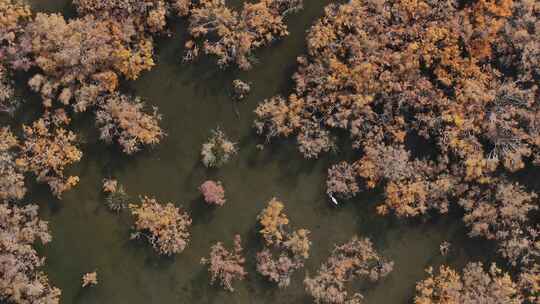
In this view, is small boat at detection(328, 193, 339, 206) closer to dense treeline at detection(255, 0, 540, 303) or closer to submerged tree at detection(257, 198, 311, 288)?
dense treeline at detection(255, 0, 540, 303)

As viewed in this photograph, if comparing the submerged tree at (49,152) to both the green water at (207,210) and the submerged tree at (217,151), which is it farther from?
the submerged tree at (217,151)

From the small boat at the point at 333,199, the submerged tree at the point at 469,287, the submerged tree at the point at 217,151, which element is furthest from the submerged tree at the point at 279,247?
the submerged tree at the point at 469,287

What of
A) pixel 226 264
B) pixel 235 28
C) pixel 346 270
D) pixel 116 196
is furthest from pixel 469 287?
pixel 116 196

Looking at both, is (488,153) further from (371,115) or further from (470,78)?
(371,115)

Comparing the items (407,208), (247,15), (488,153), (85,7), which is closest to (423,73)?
(488,153)

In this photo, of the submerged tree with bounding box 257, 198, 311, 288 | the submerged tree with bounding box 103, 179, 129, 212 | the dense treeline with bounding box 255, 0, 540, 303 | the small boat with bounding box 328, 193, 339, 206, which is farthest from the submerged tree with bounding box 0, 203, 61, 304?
the small boat with bounding box 328, 193, 339, 206

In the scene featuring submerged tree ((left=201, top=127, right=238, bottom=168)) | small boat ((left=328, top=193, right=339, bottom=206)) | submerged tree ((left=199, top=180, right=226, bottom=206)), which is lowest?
submerged tree ((left=199, top=180, right=226, bottom=206))
